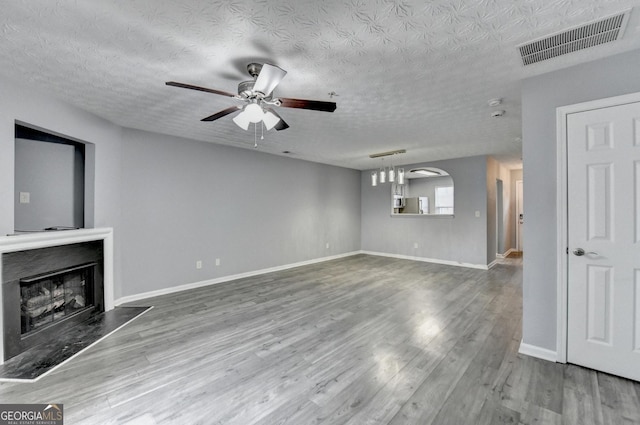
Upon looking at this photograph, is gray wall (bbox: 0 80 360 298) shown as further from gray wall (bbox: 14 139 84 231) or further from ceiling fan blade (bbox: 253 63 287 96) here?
ceiling fan blade (bbox: 253 63 287 96)

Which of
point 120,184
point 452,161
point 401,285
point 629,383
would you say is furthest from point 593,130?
point 120,184

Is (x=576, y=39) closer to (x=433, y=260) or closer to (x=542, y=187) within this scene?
(x=542, y=187)

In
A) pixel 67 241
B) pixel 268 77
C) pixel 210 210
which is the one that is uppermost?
pixel 268 77

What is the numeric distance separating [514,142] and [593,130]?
290 centimetres

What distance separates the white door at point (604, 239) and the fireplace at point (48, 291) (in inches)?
191

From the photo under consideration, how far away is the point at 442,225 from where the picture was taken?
6.43 m

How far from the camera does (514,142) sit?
184 inches

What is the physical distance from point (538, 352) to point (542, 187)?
146 cm

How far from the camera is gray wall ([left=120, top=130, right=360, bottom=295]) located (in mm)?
3955

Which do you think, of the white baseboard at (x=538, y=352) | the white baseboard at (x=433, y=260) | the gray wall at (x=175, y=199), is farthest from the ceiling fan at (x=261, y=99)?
the white baseboard at (x=433, y=260)

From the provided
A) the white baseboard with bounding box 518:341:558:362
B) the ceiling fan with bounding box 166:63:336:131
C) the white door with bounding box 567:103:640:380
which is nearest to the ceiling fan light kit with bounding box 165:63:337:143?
the ceiling fan with bounding box 166:63:336:131

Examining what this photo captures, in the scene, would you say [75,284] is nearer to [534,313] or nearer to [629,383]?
[534,313]

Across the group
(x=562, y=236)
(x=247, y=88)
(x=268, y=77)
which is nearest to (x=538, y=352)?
(x=562, y=236)

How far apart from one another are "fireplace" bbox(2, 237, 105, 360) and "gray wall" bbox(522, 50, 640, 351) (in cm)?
462
